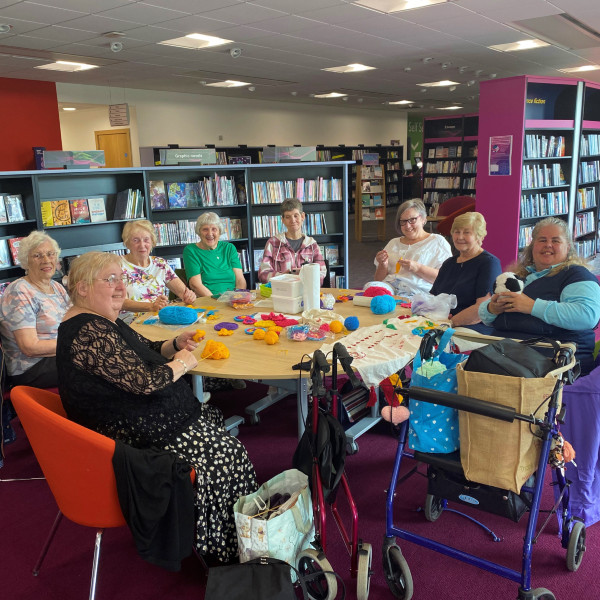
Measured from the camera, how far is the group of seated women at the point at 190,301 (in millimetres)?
1968

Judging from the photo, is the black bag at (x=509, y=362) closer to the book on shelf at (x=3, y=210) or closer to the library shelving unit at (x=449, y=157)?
the book on shelf at (x=3, y=210)

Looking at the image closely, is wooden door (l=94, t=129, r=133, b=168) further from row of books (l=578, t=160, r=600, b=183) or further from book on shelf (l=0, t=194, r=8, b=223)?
row of books (l=578, t=160, r=600, b=183)

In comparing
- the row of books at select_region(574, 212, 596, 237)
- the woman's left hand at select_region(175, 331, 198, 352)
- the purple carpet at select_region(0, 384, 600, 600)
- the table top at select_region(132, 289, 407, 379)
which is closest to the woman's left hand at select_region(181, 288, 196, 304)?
the table top at select_region(132, 289, 407, 379)

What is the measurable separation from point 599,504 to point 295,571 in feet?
4.28

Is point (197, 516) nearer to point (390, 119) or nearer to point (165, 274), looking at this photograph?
point (165, 274)

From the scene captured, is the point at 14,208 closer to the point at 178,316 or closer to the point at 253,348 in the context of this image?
the point at 178,316

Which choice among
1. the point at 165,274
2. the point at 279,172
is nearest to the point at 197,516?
the point at 165,274

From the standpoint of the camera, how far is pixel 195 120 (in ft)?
39.7

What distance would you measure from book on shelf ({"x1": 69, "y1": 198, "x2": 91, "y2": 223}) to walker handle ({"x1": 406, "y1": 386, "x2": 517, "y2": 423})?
3.89m

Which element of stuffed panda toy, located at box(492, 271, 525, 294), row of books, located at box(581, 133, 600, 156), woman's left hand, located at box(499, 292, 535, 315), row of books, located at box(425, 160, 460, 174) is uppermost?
row of books, located at box(581, 133, 600, 156)

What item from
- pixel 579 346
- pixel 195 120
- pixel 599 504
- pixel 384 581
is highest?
pixel 195 120

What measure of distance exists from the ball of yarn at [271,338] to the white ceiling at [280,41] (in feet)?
12.9

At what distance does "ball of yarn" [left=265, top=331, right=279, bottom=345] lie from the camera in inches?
101

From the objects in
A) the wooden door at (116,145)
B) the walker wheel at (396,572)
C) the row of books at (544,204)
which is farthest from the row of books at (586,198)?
the wooden door at (116,145)
